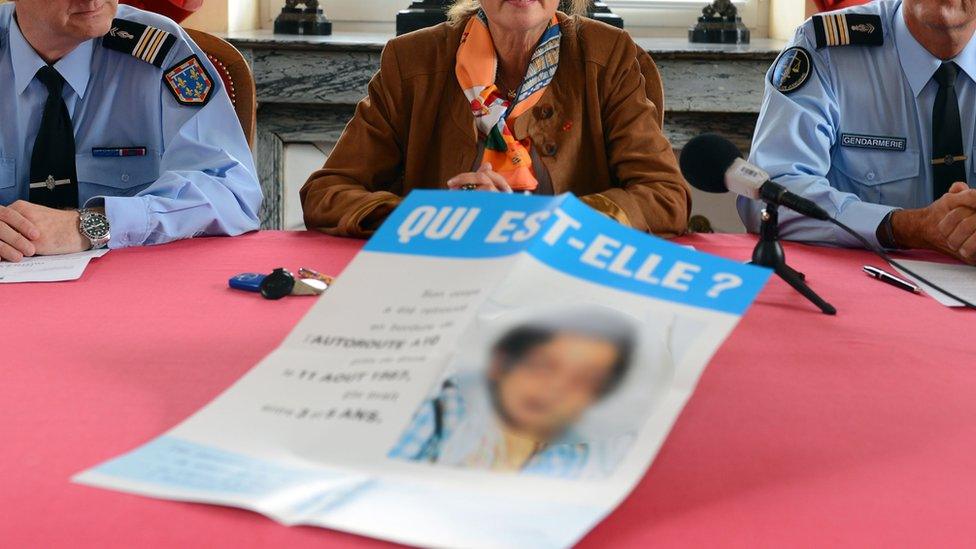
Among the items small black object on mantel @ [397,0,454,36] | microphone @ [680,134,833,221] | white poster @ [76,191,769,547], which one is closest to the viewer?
white poster @ [76,191,769,547]

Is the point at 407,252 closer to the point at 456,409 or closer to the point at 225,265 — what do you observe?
the point at 456,409

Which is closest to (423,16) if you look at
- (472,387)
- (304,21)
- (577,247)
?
(304,21)

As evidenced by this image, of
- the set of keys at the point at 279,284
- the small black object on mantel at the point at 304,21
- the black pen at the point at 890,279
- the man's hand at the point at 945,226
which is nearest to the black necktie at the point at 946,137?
the man's hand at the point at 945,226

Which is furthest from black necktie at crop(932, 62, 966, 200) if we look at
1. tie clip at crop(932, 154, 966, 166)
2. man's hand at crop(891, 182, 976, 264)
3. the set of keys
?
the set of keys

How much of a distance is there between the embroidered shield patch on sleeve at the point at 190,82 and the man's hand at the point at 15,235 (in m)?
0.41

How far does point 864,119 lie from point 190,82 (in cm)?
113

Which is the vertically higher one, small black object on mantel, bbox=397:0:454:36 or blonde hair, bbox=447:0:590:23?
blonde hair, bbox=447:0:590:23

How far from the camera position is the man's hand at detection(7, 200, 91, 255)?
1.35 meters

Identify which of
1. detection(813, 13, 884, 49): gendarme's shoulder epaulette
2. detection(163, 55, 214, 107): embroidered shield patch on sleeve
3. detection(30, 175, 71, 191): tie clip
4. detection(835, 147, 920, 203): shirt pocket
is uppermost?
detection(813, 13, 884, 49): gendarme's shoulder epaulette

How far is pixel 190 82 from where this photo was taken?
5.58 ft

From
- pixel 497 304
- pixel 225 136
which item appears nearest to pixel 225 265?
pixel 225 136

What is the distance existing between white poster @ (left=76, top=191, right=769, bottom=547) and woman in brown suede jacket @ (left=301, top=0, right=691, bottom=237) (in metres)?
0.93

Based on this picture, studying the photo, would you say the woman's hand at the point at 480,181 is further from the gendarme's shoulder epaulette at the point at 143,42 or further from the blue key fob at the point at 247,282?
the gendarme's shoulder epaulette at the point at 143,42

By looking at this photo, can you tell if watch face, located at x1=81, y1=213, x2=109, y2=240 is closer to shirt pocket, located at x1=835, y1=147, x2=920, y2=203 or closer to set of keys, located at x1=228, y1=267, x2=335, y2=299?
set of keys, located at x1=228, y1=267, x2=335, y2=299
